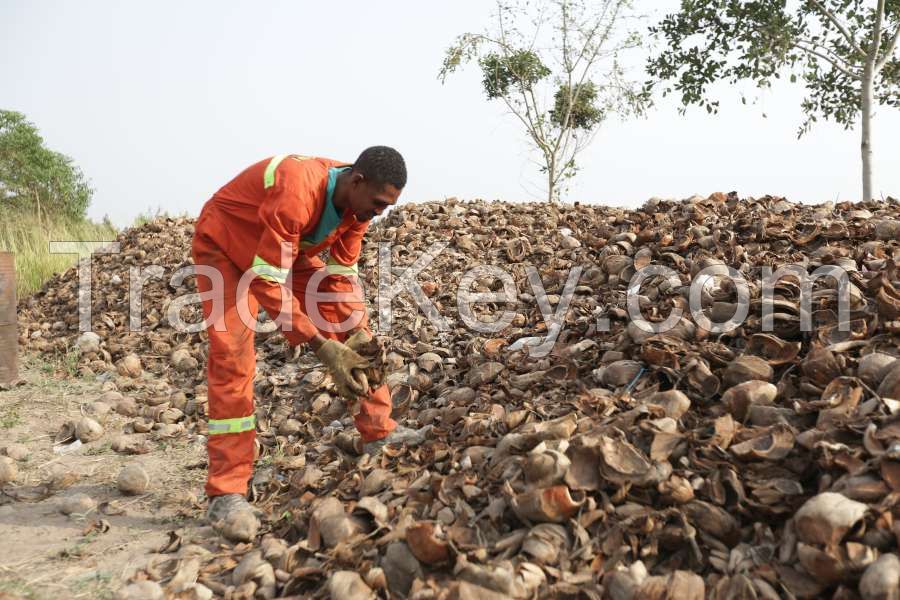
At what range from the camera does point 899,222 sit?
3.88m

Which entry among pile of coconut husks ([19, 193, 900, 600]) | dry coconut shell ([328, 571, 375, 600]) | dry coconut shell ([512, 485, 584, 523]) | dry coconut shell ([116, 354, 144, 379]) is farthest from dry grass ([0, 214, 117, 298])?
dry coconut shell ([512, 485, 584, 523])

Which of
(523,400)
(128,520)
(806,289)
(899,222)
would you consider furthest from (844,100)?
(128,520)

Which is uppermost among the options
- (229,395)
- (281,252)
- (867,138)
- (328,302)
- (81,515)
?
(867,138)

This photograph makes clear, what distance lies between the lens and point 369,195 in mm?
2912

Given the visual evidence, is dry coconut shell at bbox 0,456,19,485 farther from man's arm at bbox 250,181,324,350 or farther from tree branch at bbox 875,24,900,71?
tree branch at bbox 875,24,900,71

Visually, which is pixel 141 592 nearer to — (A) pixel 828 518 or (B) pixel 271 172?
(B) pixel 271 172

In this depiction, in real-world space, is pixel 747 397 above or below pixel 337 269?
below

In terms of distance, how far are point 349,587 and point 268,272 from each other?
49.2 inches

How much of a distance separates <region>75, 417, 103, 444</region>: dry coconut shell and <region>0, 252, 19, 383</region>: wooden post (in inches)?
59.9

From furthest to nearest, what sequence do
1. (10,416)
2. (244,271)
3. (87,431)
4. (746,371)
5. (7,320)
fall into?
Answer: (7,320)
(10,416)
(87,431)
(244,271)
(746,371)

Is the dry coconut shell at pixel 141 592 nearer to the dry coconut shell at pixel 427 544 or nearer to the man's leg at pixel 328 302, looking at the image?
the dry coconut shell at pixel 427 544

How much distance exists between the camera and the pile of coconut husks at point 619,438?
1.98 m

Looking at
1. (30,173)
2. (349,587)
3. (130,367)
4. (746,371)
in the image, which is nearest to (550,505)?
(349,587)

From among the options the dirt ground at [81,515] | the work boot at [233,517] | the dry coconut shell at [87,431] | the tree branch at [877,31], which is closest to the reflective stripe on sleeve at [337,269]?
the work boot at [233,517]
